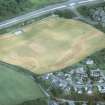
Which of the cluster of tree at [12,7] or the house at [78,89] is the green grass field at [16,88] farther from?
the cluster of tree at [12,7]

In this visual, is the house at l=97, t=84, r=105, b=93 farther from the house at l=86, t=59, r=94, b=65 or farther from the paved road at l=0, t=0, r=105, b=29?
the paved road at l=0, t=0, r=105, b=29

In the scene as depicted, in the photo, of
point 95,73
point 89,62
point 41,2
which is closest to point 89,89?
point 95,73

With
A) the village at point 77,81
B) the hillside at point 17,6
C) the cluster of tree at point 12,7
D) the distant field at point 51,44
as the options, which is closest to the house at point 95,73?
the village at point 77,81

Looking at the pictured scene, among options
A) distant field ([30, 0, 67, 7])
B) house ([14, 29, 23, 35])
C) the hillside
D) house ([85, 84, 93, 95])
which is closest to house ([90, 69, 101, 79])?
house ([85, 84, 93, 95])

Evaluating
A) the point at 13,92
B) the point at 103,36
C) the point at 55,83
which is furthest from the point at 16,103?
the point at 103,36

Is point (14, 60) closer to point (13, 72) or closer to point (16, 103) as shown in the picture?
point (13, 72)

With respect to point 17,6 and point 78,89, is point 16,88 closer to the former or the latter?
point 78,89
